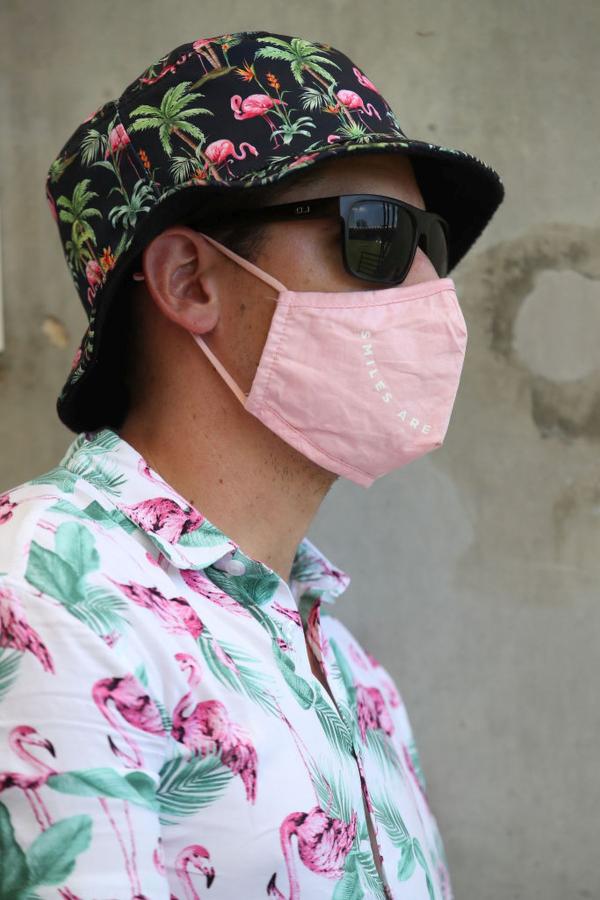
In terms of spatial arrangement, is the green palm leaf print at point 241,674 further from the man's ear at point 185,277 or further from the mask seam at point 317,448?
the man's ear at point 185,277

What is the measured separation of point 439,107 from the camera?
175 cm

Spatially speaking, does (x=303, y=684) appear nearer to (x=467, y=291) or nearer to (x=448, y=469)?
(x=448, y=469)

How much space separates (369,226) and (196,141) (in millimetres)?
268

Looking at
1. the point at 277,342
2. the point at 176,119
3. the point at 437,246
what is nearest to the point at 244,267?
the point at 277,342

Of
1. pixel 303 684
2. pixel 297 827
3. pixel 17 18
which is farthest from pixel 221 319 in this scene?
pixel 17 18

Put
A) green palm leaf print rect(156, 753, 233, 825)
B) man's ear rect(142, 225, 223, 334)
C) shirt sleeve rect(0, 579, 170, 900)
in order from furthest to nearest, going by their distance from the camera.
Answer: man's ear rect(142, 225, 223, 334)
green palm leaf print rect(156, 753, 233, 825)
shirt sleeve rect(0, 579, 170, 900)

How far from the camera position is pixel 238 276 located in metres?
1.21

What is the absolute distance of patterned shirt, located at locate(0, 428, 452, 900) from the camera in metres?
0.84

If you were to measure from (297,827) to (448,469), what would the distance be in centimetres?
95

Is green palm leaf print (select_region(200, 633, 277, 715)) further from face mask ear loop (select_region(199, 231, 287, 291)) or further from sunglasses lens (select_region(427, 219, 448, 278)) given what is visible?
sunglasses lens (select_region(427, 219, 448, 278))

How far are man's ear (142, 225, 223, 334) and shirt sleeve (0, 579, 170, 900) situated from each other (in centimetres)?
48

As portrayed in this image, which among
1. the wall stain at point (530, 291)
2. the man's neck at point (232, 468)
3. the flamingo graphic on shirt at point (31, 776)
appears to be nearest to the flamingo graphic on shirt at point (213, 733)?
the flamingo graphic on shirt at point (31, 776)

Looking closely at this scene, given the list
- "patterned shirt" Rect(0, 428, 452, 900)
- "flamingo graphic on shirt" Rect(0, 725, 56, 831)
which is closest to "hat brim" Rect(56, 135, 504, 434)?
"patterned shirt" Rect(0, 428, 452, 900)

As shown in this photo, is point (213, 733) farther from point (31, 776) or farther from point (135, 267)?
point (135, 267)
